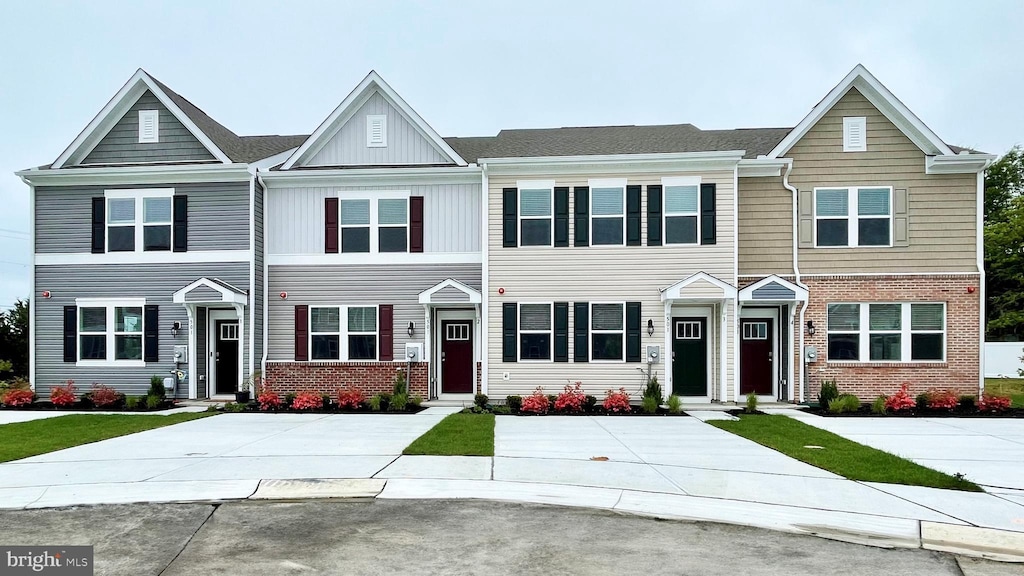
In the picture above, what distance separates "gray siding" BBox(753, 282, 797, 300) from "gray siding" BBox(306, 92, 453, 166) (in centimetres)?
873

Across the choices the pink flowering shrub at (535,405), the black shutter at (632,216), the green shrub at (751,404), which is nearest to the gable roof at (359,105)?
the black shutter at (632,216)

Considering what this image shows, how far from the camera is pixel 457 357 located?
17875mm

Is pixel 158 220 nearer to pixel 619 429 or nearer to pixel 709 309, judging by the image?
pixel 619 429

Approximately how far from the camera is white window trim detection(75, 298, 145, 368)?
17422mm

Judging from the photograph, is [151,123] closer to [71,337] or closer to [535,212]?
[71,337]

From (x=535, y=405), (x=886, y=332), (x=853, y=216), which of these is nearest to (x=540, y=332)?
(x=535, y=405)

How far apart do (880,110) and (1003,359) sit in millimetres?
18492

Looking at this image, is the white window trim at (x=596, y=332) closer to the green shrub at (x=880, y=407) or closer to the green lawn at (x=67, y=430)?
the green shrub at (x=880, y=407)

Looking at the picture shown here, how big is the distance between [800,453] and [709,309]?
7532 millimetres

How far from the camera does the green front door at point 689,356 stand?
17.1 meters

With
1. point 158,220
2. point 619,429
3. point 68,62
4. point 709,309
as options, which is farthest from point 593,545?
point 68,62

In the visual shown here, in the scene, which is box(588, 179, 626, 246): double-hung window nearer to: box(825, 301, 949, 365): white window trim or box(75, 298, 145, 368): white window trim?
box(825, 301, 949, 365): white window trim

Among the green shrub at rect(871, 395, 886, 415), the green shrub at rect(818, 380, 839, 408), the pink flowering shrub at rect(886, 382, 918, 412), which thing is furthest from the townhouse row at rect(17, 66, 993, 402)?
the green shrub at rect(871, 395, 886, 415)

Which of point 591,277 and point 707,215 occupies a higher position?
point 707,215
